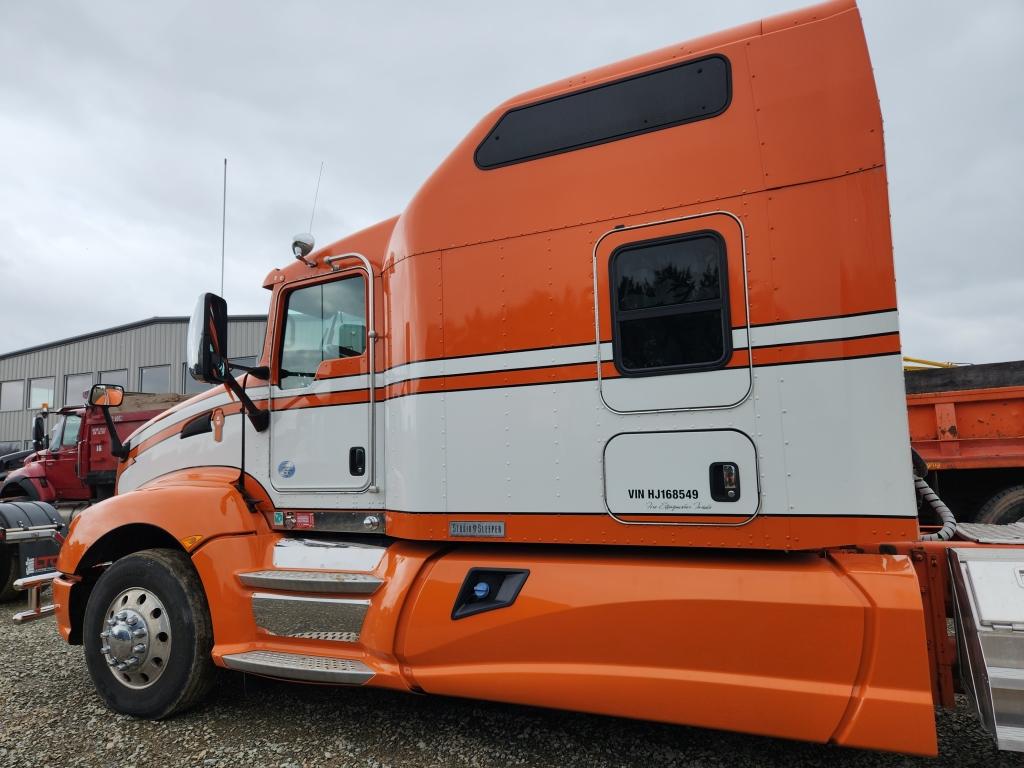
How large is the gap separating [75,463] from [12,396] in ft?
57.9

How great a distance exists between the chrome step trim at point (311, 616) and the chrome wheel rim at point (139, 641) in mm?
735

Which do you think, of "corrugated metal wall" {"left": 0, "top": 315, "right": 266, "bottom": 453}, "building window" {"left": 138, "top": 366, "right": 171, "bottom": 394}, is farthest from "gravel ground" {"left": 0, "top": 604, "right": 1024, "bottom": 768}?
"building window" {"left": 138, "top": 366, "right": 171, "bottom": 394}

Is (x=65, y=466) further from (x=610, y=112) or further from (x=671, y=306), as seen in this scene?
(x=671, y=306)

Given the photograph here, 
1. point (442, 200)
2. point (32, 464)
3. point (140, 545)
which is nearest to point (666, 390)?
point (442, 200)

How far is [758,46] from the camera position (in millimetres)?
2809

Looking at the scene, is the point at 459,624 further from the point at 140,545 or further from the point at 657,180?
the point at 140,545

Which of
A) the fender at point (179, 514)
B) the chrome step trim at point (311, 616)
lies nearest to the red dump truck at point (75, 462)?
the fender at point (179, 514)

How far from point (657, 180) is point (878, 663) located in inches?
89.1

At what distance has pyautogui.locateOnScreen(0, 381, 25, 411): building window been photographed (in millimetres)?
24652

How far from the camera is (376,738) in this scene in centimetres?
348

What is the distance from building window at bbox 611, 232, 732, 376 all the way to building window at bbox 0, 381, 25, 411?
29.6 metres

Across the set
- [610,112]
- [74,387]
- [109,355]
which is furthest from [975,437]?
[74,387]

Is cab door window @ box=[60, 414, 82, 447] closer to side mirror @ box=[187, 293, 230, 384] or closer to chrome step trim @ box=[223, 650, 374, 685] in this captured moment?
side mirror @ box=[187, 293, 230, 384]

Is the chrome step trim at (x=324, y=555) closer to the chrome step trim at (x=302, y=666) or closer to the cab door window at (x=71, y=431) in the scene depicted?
the chrome step trim at (x=302, y=666)
